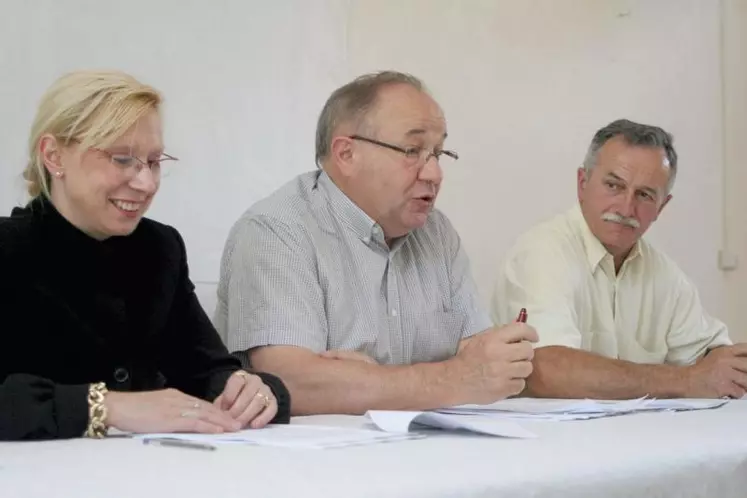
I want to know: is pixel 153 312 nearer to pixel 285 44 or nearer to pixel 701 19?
pixel 285 44

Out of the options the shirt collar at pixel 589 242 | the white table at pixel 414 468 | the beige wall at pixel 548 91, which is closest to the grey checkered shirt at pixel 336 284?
the shirt collar at pixel 589 242

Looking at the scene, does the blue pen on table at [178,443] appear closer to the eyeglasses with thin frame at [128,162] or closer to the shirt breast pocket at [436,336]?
the eyeglasses with thin frame at [128,162]

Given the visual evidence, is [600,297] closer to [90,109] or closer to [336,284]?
[336,284]

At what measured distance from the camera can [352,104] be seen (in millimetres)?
2303

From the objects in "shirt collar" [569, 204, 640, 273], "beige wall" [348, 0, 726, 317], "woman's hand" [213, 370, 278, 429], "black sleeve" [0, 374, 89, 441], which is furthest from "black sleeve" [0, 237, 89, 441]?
"beige wall" [348, 0, 726, 317]

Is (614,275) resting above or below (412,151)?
below

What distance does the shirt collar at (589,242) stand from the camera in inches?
107

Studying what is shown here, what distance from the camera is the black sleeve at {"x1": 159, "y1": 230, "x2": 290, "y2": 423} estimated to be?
72.8 inches

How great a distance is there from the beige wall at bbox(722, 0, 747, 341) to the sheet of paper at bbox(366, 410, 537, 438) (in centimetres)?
318

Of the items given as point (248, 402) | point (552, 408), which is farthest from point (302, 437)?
point (552, 408)

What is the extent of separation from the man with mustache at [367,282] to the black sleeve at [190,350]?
12 centimetres

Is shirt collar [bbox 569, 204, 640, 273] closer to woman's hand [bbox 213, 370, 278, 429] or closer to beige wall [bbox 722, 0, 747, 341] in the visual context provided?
woman's hand [bbox 213, 370, 278, 429]

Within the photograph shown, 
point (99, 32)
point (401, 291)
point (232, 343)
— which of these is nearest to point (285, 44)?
point (99, 32)

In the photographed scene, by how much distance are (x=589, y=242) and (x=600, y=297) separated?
15cm
